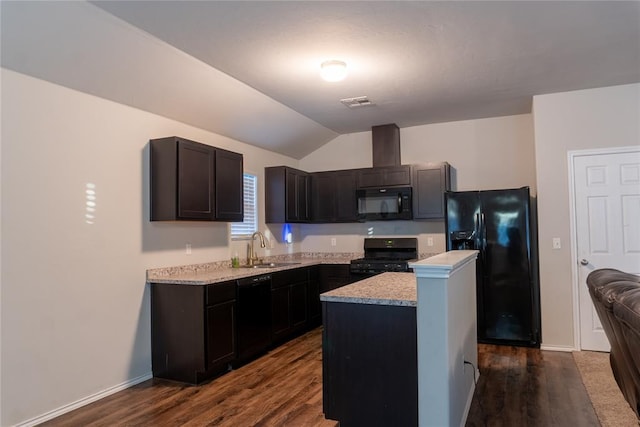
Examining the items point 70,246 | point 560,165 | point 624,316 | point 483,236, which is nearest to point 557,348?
point 483,236

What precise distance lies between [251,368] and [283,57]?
2.72m

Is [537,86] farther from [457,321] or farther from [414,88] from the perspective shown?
[457,321]

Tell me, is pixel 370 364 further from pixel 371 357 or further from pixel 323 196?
pixel 323 196

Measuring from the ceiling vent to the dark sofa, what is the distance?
8.91 feet

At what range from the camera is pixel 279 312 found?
4.44m

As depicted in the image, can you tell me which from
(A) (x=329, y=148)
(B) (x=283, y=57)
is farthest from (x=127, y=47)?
(A) (x=329, y=148)

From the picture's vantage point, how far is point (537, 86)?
4.00m

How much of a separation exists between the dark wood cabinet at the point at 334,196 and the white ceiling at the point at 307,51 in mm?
1395

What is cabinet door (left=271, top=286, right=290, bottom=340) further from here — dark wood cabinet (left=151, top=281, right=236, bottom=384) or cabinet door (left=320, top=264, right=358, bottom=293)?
cabinet door (left=320, top=264, right=358, bottom=293)

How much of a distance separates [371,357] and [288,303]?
7.73 ft

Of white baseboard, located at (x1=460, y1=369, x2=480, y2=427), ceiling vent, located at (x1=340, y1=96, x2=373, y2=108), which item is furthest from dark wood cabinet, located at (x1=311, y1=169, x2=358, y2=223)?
white baseboard, located at (x1=460, y1=369, x2=480, y2=427)

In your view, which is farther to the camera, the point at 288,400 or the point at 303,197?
the point at 303,197

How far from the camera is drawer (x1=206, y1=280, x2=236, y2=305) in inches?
135

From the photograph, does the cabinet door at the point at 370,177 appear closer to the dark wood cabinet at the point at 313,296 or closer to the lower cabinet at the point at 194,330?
the dark wood cabinet at the point at 313,296
